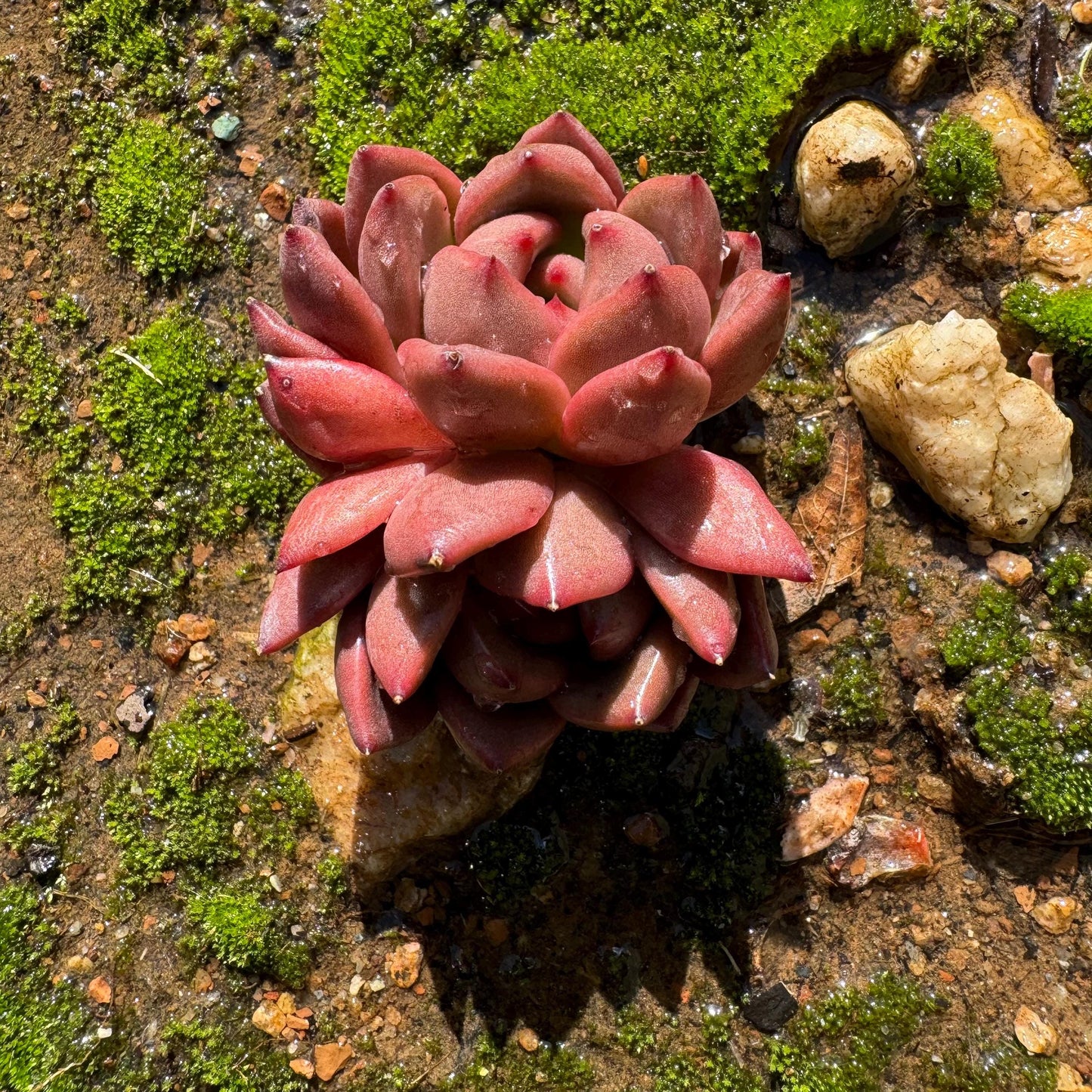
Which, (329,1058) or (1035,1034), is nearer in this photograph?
(1035,1034)

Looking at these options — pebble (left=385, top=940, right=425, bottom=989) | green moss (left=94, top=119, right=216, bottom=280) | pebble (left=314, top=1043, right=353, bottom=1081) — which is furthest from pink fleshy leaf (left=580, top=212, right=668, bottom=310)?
pebble (left=314, top=1043, right=353, bottom=1081)

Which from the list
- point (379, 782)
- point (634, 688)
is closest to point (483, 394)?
point (634, 688)

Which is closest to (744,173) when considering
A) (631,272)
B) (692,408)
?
(631,272)

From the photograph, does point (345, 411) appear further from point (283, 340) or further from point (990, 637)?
point (990, 637)

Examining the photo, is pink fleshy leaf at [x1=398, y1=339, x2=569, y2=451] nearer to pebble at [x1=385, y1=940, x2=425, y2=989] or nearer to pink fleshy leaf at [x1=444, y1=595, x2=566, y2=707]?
pink fleshy leaf at [x1=444, y1=595, x2=566, y2=707]

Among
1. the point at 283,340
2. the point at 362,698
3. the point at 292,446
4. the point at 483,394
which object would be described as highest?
the point at 283,340
